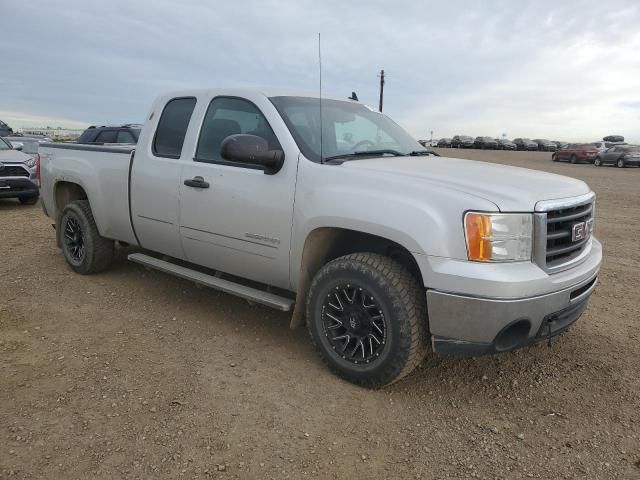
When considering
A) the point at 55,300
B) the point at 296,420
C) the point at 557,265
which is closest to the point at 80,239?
the point at 55,300

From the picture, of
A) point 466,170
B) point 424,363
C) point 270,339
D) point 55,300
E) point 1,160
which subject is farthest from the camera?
point 1,160

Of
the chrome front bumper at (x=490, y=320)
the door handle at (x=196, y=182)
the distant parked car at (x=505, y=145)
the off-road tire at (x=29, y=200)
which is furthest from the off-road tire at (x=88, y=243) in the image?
the distant parked car at (x=505, y=145)

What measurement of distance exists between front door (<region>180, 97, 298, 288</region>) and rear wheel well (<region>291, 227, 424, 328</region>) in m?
0.16

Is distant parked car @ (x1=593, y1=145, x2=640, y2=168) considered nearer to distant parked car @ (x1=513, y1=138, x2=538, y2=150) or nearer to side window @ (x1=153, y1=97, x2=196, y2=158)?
distant parked car @ (x1=513, y1=138, x2=538, y2=150)

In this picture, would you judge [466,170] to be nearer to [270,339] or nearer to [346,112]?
[346,112]

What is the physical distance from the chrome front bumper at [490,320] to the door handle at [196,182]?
1.98 metres

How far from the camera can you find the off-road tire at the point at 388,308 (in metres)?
3.02

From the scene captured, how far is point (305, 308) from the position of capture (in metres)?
3.61

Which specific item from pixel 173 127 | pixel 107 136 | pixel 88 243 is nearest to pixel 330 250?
pixel 173 127

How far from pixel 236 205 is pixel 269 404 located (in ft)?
4.70

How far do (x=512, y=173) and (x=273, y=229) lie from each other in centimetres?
166

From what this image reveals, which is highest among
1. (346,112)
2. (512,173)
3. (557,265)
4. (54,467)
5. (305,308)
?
(346,112)

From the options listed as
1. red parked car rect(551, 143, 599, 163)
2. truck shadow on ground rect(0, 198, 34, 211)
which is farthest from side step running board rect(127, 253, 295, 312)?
red parked car rect(551, 143, 599, 163)

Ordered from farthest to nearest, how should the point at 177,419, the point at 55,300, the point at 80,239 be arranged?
the point at 80,239 → the point at 55,300 → the point at 177,419
